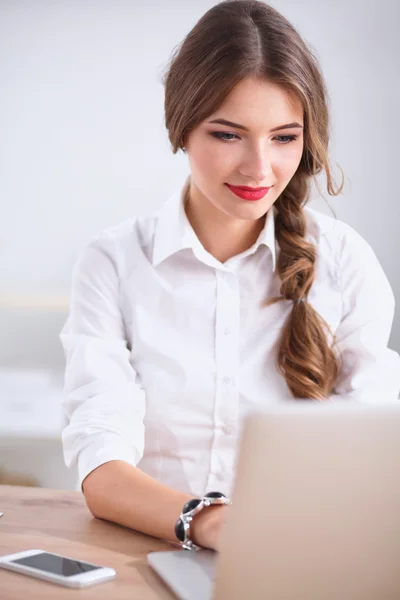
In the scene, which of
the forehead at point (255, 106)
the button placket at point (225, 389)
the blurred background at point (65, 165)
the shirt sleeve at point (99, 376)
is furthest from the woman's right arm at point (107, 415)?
the blurred background at point (65, 165)

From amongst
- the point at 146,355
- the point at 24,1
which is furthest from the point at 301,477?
the point at 24,1

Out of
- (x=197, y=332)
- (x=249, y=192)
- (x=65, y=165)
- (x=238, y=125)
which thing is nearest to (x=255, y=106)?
(x=238, y=125)

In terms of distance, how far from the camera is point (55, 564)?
3.68 ft

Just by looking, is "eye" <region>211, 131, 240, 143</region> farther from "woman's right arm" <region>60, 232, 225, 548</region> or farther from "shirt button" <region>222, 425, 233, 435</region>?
"shirt button" <region>222, 425, 233, 435</region>

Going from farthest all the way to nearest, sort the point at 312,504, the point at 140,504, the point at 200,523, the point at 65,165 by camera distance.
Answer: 1. the point at 65,165
2. the point at 140,504
3. the point at 200,523
4. the point at 312,504

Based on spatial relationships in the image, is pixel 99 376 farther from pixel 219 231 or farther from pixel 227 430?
pixel 219 231

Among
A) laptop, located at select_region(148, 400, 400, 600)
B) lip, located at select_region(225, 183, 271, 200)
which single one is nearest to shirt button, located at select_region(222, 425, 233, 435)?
lip, located at select_region(225, 183, 271, 200)

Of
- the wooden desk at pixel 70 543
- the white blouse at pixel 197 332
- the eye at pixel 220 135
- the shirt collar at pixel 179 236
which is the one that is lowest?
the wooden desk at pixel 70 543

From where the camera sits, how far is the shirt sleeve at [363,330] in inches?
69.6

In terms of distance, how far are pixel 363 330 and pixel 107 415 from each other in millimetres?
595

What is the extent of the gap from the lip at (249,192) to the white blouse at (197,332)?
0.20 metres

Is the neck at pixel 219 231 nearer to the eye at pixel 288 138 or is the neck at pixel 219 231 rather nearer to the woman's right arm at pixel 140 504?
the eye at pixel 288 138

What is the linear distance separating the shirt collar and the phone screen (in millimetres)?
796

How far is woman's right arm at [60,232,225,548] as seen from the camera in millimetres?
1319
